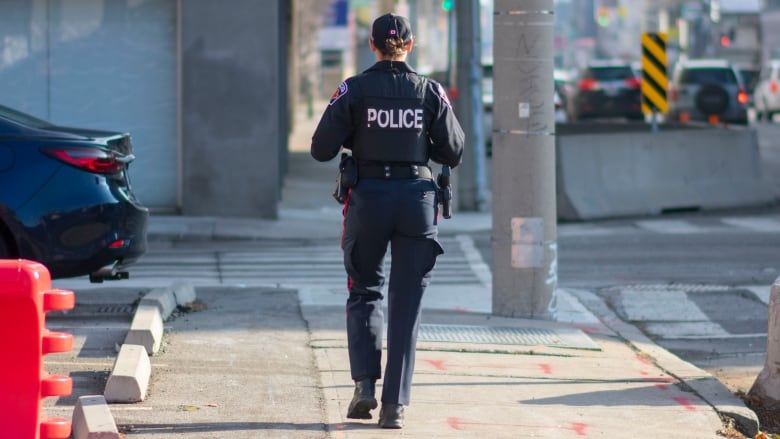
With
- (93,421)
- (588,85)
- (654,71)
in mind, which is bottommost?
(93,421)

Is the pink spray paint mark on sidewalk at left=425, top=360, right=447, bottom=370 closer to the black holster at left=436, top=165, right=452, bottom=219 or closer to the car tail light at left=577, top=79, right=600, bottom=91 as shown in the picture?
the black holster at left=436, top=165, right=452, bottom=219

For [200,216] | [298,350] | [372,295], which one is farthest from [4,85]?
[372,295]

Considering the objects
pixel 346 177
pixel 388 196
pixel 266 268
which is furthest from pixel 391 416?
pixel 266 268

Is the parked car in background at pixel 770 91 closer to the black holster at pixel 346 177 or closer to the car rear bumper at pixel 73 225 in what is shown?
the car rear bumper at pixel 73 225

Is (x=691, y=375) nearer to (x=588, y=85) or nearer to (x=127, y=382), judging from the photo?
(x=127, y=382)

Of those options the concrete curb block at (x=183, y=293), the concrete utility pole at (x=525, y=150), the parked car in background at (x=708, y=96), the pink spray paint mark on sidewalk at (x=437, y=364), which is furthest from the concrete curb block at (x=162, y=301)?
the parked car in background at (x=708, y=96)

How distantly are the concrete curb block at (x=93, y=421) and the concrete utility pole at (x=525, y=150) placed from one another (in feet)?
14.5

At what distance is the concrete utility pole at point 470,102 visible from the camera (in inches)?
722

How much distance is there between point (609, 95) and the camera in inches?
1563

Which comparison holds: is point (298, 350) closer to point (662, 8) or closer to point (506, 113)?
point (506, 113)

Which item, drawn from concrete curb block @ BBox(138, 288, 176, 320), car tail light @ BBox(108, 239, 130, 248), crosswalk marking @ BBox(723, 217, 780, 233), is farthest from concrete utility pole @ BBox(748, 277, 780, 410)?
crosswalk marking @ BBox(723, 217, 780, 233)

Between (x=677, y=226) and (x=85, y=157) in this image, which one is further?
(x=677, y=226)

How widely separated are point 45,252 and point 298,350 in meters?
1.75

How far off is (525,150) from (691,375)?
237 cm
